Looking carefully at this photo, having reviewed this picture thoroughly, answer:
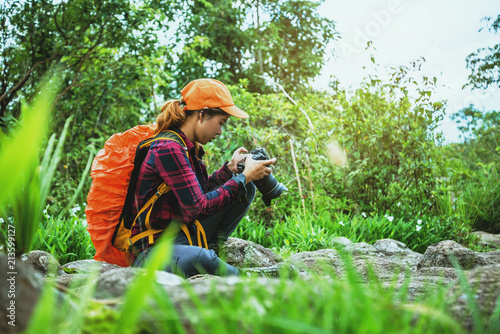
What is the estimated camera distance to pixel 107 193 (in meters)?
2.40

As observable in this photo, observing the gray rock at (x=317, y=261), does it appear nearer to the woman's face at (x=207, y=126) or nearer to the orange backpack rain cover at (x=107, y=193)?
the woman's face at (x=207, y=126)

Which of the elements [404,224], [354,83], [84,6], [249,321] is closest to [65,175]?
[84,6]

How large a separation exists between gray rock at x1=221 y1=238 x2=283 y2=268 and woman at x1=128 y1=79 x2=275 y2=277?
0.57 metres

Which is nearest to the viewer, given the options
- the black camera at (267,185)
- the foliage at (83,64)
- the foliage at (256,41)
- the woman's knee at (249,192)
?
the black camera at (267,185)

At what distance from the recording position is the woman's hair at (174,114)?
2535 millimetres

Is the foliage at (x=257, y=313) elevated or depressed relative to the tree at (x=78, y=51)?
depressed

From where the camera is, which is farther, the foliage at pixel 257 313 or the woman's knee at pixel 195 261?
the woman's knee at pixel 195 261

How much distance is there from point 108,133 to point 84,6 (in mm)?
1812

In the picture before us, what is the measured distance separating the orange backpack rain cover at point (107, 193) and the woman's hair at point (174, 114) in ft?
0.83

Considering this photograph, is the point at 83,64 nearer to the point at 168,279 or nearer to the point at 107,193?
the point at 107,193

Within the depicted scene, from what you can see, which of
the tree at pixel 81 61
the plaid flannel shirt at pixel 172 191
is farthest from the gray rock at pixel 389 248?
the tree at pixel 81 61

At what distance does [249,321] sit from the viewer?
70 centimetres

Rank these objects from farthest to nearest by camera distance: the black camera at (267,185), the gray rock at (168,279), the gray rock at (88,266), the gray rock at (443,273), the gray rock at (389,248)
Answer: the gray rock at (389,248)
the black camera at (267,185)
the gray rock at (88,266)
the gray rock at (443,273)
the gray rock at (168,279)

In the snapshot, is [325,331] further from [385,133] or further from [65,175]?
[65,175]
